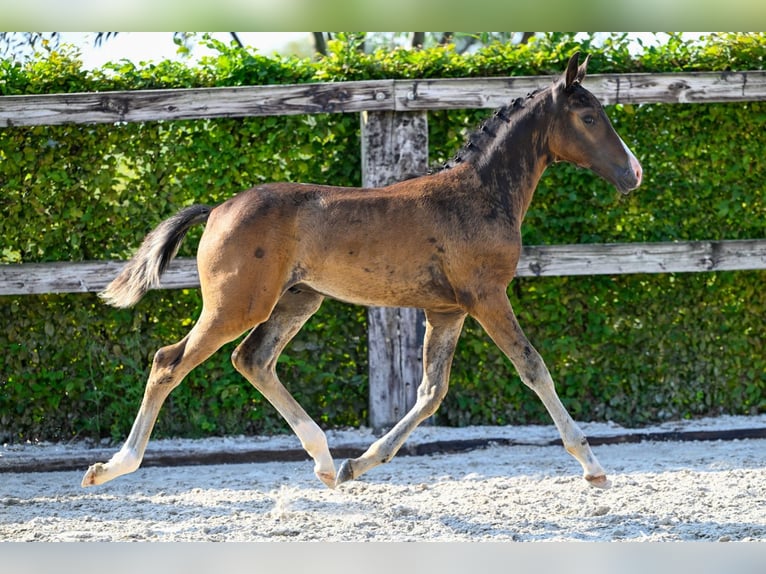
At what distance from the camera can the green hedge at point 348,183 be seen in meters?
6.11

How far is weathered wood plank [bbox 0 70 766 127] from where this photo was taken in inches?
231

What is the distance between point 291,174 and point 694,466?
322 cm

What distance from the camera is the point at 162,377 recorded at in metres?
3.99

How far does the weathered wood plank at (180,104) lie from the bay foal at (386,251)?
71.4 inches

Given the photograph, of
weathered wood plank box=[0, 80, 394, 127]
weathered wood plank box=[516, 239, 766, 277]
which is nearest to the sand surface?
weathered wood plank box=[516, 239, 766, 277]

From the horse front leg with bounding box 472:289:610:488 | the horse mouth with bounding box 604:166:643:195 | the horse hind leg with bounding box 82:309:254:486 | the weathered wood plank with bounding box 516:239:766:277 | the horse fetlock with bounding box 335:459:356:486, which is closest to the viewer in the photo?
the horse hind leg with bounding box 82:309:254:486

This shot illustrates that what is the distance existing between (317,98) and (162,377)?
8.57ft

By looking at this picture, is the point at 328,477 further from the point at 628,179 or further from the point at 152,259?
the point at 628,179

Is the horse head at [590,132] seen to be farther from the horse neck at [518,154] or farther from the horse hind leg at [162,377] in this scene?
the horse hind leg at [162,377]

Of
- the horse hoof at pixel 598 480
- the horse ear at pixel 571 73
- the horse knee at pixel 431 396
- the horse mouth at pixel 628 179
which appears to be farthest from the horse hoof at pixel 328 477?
the horse ear at pixel 571 73

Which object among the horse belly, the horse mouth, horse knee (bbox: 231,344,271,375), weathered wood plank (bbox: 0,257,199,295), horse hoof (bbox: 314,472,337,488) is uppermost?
the horse mouth

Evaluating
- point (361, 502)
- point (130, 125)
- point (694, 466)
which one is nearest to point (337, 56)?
point (130, 125)

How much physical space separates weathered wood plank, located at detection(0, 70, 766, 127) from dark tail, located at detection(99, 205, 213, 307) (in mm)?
1820

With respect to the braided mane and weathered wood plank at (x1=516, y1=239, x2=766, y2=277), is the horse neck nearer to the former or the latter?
the braided mane
